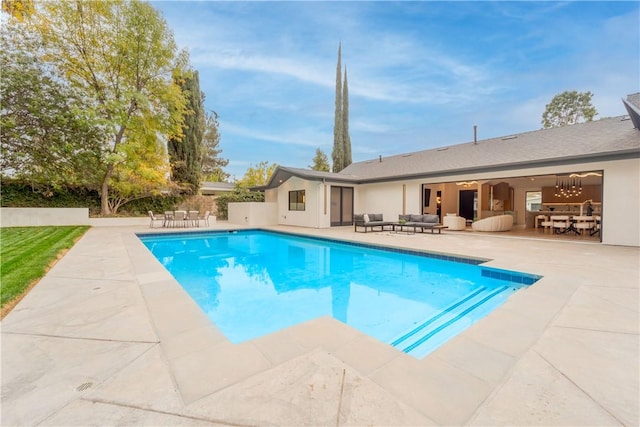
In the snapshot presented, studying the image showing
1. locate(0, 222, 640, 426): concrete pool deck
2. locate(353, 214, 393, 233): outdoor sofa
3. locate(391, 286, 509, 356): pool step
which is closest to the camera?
locate(0, 222, 640, 426): concrete pool deck

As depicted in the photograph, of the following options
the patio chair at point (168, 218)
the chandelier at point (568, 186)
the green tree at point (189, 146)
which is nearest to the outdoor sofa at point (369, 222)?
the chandelier at point (568, 186)

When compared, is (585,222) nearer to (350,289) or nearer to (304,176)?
(350,289)

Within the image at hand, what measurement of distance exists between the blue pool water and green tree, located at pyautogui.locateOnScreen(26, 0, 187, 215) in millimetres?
8849

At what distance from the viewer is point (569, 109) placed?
27156 mm

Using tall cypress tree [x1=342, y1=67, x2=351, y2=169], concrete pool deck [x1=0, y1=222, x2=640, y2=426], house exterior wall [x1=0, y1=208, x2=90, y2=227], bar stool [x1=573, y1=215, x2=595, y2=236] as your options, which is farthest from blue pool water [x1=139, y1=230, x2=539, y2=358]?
tall cypress tree [x1=342, y1=67, x2=351, y2=169]

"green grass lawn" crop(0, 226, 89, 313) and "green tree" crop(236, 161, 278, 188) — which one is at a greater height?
"green tree" crop(236, 161, 278, 188)

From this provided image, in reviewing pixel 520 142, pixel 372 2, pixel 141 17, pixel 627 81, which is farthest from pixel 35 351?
pixel 627 81

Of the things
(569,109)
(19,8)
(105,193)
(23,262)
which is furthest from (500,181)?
(19,8)

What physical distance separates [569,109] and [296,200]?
29278 mm

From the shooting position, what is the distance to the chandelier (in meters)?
13.1

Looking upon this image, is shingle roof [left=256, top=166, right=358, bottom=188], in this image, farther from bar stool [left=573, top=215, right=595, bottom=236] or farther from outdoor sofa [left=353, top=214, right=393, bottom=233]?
bar stool [left=573, top=215, right=595, bottom=236]

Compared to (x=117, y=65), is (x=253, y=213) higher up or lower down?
lower down

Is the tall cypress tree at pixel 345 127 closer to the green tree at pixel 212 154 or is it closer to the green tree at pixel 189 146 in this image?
the green tree at pixel 189 146

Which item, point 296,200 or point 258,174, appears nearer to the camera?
point 296,200
